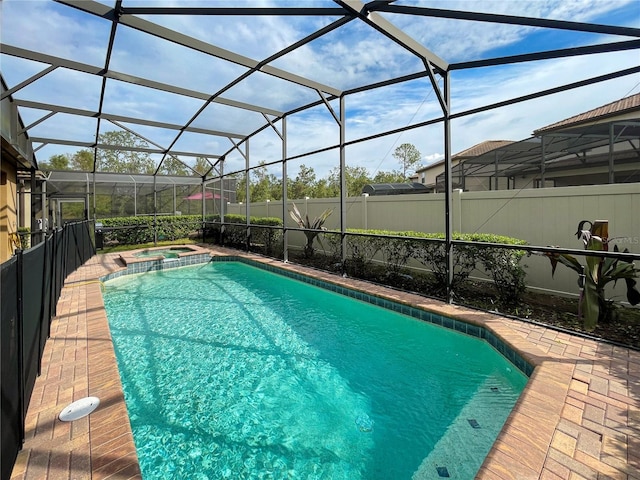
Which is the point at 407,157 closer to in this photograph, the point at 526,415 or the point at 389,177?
the point at 389,177

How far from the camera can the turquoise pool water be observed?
92.7 inches

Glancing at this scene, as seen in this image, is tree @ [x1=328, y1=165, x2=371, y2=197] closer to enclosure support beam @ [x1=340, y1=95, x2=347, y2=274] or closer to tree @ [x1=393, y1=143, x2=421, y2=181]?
tree @ [x1=393, y1=143, x2=421, y2=181]

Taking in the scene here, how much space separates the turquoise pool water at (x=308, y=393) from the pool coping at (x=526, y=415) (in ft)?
1.06

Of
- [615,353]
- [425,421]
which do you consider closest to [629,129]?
[615,353]

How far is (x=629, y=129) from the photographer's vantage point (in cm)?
728

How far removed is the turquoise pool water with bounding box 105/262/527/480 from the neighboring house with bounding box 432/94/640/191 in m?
5.31

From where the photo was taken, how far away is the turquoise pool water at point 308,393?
236cm

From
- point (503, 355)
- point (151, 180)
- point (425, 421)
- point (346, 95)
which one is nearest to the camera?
point (425, 421)

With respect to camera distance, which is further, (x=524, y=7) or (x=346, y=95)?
(x=346, y=95)

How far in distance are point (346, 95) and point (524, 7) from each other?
374 centimetres

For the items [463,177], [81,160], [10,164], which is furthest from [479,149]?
[81,160]

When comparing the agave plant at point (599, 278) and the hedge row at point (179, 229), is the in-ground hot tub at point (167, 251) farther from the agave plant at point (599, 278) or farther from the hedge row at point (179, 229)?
the agave plant at point (599, 278)

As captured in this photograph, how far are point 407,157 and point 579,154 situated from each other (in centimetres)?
2266

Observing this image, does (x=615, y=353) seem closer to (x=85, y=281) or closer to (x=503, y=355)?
(x=503, y=355)
